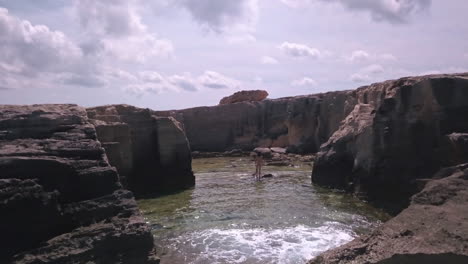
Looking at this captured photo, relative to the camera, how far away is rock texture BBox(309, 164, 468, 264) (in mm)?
7094

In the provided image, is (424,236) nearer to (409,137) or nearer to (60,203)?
(60,203)

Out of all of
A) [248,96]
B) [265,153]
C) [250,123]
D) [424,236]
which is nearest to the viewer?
[424,236]

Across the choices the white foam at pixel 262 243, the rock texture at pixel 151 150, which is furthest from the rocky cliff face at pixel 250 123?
the white foam at pixel 262 243

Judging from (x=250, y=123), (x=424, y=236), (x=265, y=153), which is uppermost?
(x=250, y=123)

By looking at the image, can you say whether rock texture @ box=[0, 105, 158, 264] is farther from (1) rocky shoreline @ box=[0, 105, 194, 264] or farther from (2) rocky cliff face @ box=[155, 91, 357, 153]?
(2) rocky cliff face @ box=[155, 91, 357, 153]

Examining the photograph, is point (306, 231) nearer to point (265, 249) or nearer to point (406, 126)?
point (265, 249)

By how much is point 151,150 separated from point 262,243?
458 inches

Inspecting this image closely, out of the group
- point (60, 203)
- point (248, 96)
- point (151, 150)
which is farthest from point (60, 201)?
point (248, 96)

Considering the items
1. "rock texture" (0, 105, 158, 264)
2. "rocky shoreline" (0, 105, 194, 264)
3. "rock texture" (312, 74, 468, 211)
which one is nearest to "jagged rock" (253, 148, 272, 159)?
"rock texture" (312, 74, 468, 211)

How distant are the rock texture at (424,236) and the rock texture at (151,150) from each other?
565 inches

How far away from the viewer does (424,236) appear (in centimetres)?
751

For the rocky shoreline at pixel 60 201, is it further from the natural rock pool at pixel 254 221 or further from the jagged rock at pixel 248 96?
the jagged rock at pixel 248 96

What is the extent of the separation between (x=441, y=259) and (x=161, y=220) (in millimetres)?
10654

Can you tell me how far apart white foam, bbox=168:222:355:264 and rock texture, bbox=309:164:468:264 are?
3409 millimetres
